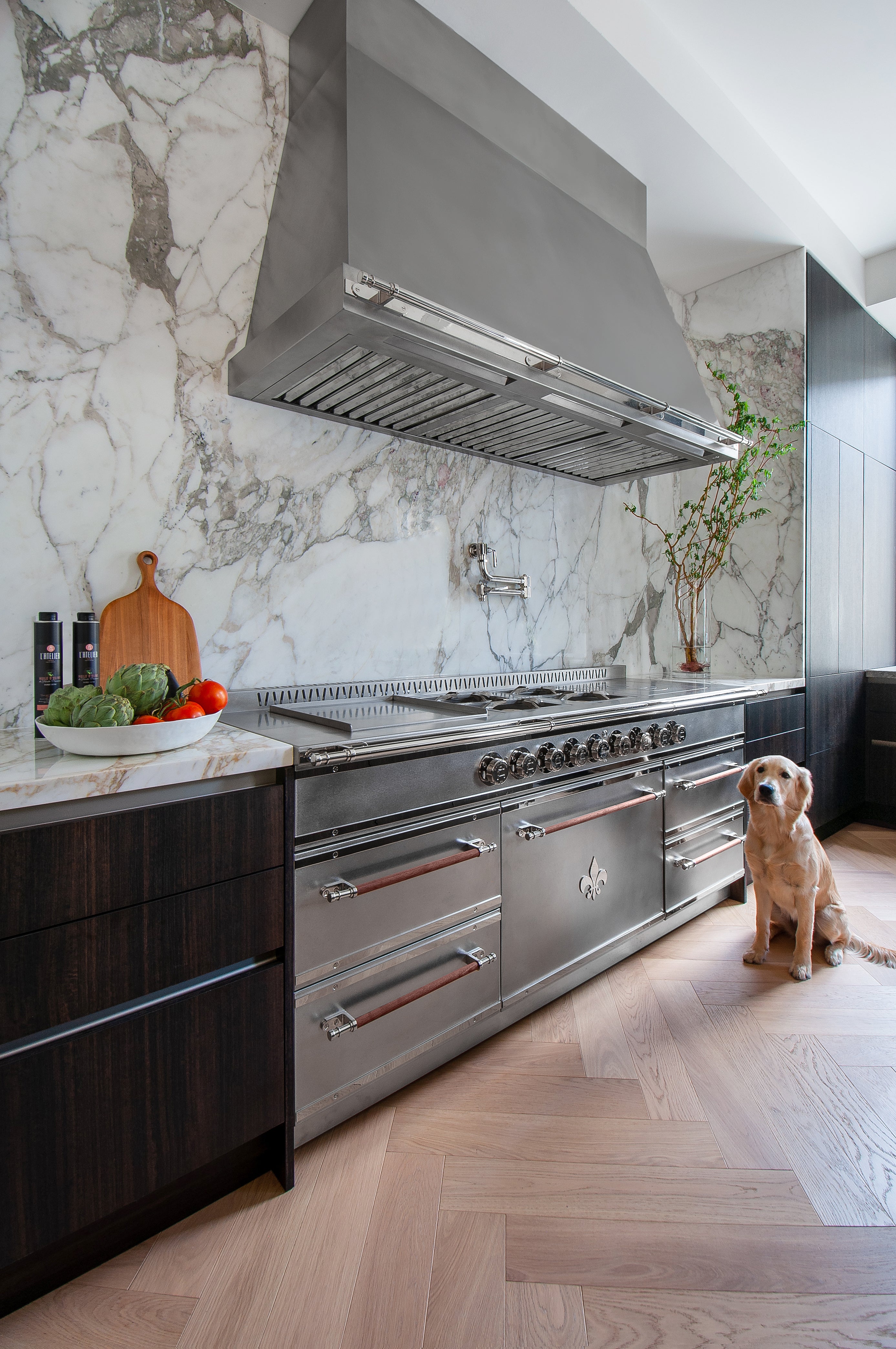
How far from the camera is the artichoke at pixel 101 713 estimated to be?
1159 millimetres

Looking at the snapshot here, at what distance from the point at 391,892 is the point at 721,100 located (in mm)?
3438

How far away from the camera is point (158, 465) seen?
1.78 m

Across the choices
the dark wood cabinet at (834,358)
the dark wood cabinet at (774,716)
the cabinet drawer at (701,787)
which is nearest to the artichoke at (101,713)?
the cabinet drawer at (701,787)

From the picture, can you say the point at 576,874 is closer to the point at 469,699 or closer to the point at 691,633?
the point at 469,699

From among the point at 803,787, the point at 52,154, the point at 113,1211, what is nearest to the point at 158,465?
the point at 52,154

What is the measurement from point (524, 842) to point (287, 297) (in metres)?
1.63

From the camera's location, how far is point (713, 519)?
134 inches

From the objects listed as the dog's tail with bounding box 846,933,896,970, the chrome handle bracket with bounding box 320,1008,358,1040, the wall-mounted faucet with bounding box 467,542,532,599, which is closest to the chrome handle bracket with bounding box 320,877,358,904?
the chrome handle bracket with bounding box 320,1008,358,1040

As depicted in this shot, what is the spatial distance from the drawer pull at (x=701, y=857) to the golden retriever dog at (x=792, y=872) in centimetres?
20

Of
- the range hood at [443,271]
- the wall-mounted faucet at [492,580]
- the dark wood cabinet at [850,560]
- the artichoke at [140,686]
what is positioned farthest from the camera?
the dark wood cabinet at [850,560]

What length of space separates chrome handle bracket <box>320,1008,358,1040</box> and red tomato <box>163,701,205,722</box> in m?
0.70

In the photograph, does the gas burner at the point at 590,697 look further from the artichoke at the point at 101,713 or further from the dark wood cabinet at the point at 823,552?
the dark wood cabinet at the point at 823,552

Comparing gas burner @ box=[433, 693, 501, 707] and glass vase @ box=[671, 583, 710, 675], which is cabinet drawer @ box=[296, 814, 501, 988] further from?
glass vase @ box=[671, 583, 710, 675]

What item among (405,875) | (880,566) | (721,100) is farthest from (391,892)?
(880,566)
